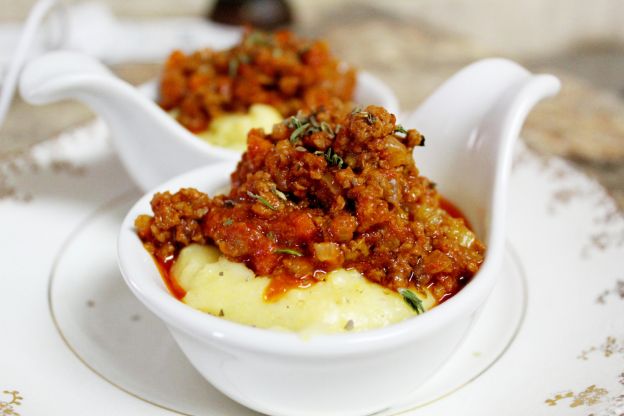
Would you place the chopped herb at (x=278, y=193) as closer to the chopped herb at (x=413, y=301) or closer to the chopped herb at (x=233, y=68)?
the chopped herb at (x=413, y=301)

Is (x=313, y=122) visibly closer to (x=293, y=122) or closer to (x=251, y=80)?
(x=293, y=122)

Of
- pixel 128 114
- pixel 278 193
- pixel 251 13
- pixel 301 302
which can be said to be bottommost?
pixel 128 114

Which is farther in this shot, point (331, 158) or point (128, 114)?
point (128, 114)

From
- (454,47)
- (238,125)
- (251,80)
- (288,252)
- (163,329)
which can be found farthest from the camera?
(454,47)

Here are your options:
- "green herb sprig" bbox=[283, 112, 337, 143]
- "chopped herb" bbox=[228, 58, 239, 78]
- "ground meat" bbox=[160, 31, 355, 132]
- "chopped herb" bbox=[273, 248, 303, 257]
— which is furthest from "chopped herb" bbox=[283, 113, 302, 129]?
"chopped herb" bbox=[228, 58, 239, 78]

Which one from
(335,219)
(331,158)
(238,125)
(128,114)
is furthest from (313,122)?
(128,114)
